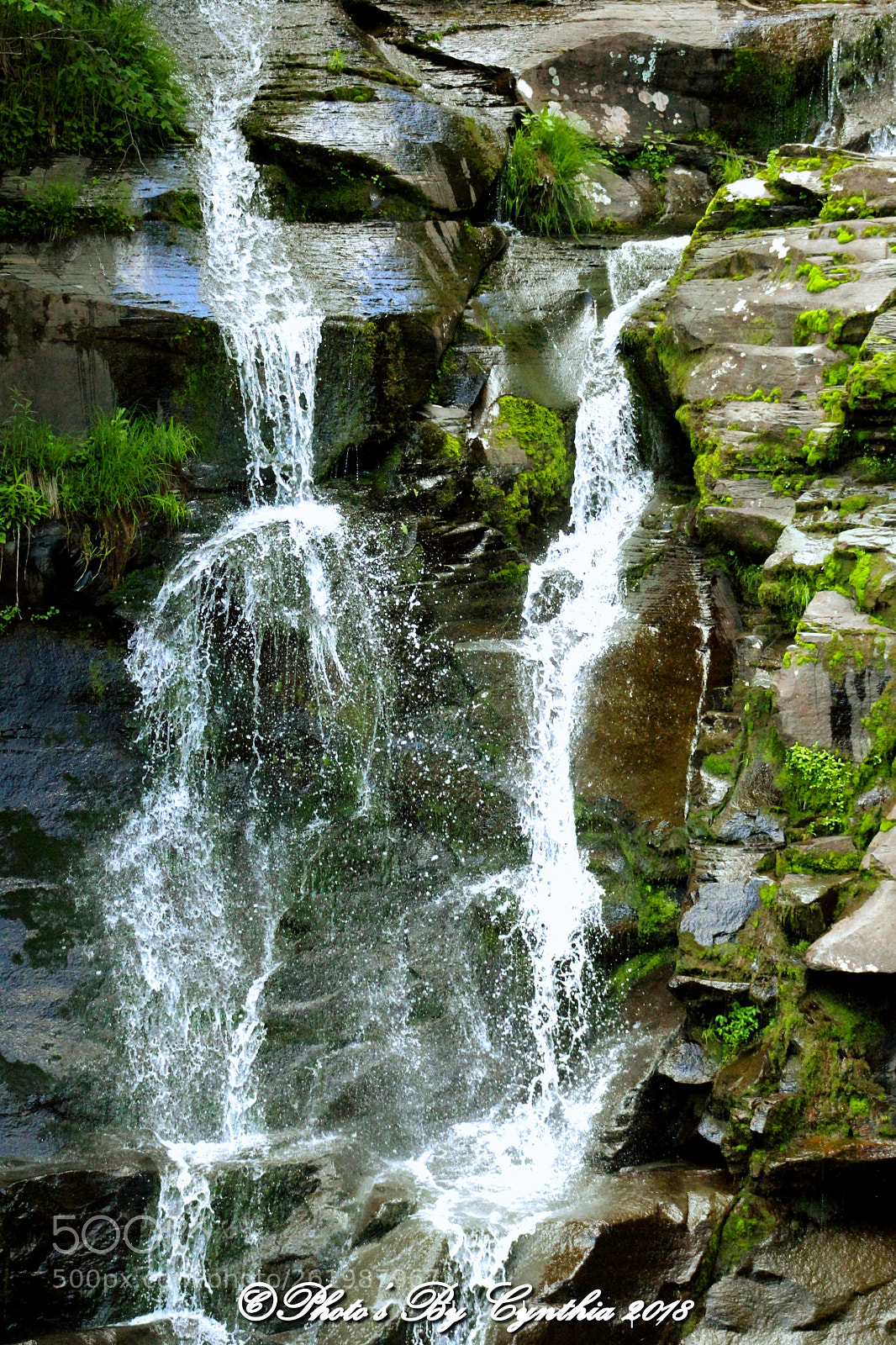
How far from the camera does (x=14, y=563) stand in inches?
268

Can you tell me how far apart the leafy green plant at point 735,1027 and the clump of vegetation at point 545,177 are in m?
6.89

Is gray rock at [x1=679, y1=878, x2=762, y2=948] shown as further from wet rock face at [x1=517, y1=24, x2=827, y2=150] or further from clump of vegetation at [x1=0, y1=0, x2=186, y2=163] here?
wet rock face at [x1=517, y1=24, x2=827, y2=150]

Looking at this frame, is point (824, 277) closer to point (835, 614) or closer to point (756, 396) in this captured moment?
point (756, 396)

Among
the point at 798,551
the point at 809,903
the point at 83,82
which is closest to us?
the point at 809,903

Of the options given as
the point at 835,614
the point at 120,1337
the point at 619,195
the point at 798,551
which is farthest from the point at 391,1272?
the point at 619,195

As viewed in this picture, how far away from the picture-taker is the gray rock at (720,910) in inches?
207

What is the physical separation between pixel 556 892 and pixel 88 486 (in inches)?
154

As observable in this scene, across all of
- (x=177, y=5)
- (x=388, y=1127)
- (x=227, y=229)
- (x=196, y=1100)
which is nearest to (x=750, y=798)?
(x=388, y=1127)

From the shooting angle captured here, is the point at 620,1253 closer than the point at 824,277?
Yes

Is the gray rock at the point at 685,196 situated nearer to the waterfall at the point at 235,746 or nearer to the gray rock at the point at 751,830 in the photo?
the waterfall at the point at 235,746

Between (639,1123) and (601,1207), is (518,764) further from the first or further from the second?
(601,1207)

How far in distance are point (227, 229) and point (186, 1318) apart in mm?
7026

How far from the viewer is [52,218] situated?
24.7ft

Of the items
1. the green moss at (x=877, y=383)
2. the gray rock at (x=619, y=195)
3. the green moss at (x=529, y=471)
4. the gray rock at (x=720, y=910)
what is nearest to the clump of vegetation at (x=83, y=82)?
the green moss at (x=529, y=471)
